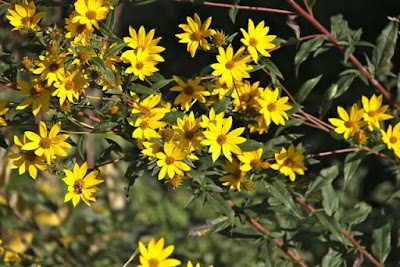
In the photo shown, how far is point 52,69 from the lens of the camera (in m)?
1.33

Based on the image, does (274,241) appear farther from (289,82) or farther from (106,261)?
(289,82)

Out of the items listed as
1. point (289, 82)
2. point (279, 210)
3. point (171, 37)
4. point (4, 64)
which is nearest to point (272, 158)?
point (279, 210)

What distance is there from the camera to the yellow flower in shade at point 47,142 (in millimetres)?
1344

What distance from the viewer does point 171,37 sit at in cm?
430

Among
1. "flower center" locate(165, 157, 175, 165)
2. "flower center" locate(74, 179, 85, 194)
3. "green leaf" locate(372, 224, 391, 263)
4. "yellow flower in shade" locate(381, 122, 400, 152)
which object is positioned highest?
"yellow flower in shade" locate(381, 122, 400, 152)

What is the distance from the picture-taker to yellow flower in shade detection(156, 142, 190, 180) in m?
1.32

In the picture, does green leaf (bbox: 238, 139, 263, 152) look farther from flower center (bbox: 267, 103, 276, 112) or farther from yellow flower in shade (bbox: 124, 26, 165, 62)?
yellow flower in shade (bbox: 124, 26, 165, 62)

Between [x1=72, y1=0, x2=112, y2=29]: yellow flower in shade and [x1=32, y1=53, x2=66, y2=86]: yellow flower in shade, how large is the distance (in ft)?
0.31

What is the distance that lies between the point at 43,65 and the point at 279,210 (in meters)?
0.74

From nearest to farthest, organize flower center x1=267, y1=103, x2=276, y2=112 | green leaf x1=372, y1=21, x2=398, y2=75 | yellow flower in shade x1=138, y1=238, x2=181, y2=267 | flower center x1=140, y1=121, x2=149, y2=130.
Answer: yellow flower in shade x1=138, y1=238, x2=181, y2=267 → flower center x1=140, y1=121, x2=149, y2=130 → flower center x1=267, y1=103, x2=276, y2=112 → green leaf x1=372, y1=21, x2=398, y2=75

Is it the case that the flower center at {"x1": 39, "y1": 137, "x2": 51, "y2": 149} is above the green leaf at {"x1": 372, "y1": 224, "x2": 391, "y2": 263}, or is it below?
above

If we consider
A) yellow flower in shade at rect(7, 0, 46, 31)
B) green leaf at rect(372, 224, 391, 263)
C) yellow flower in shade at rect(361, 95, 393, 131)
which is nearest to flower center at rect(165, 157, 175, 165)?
yellow flower in shade at rect(7, 0, 46, 31)

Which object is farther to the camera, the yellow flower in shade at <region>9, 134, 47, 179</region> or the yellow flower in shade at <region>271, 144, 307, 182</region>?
the yellow flower in shade at <region>271, 144, 307, 182</region>

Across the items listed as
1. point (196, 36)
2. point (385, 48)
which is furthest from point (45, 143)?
point (385, 48)
